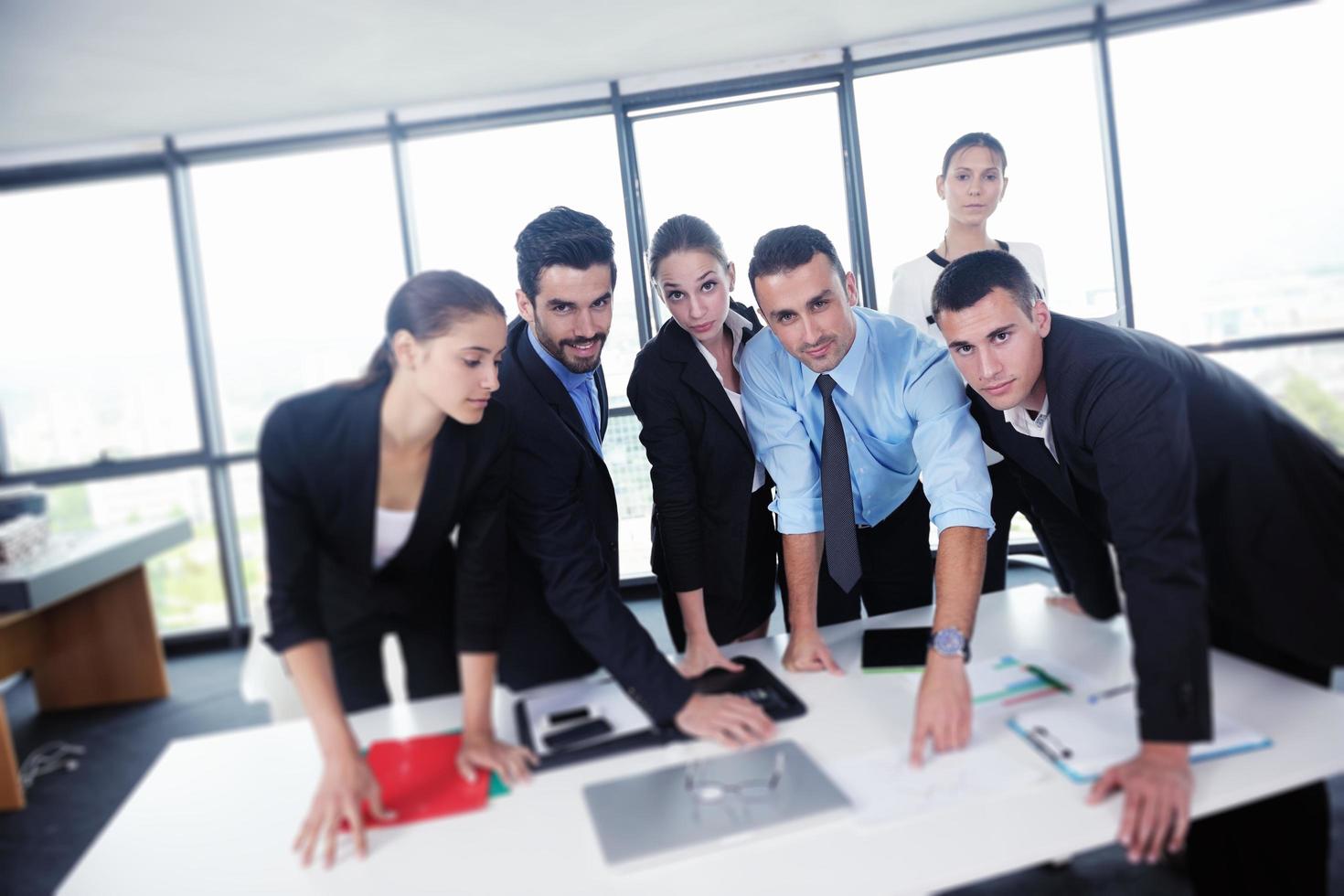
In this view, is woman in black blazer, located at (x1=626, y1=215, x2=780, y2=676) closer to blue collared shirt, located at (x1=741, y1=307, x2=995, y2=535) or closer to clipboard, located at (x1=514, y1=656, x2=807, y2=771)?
blue collared shirt, located at (x1=741, y1=307, x2=995, y2=535)

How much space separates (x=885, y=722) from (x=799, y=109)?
1058 mm

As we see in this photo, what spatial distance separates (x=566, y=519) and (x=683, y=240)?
2.21 ft

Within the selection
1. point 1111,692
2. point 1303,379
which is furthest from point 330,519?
point 1303,379

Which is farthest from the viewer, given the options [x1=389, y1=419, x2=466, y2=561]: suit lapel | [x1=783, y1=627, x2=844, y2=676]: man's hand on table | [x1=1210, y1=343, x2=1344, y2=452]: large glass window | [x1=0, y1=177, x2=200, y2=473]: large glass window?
[x1=783, y1=627, x2=844, y2=676]: man's hand on table

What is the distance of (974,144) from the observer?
130cm

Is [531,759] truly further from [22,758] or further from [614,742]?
[22,758]

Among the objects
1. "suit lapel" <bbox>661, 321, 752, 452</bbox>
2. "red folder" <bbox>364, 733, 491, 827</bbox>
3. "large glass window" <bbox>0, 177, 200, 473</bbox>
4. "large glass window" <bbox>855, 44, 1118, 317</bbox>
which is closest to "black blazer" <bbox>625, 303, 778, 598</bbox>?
"suit lapel" <bbox>661, 321, 752, 452</bbox>

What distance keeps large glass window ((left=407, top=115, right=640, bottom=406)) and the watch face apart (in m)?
0.74

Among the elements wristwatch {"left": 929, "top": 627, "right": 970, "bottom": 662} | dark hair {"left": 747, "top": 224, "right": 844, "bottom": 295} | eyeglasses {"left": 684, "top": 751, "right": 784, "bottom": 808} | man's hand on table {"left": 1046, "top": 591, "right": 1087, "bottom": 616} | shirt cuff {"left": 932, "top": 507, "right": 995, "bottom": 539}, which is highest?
dark hair {"left": 747, "top": 224, "right": 844, "bottom": 295}

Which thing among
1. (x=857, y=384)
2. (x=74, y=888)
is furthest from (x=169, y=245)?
(x=857, y=384)

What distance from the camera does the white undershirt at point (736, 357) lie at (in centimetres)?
176

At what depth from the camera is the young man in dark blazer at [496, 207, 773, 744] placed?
3.90 feet

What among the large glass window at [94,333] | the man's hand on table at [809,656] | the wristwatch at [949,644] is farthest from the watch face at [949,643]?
the large glass window at [94,333]

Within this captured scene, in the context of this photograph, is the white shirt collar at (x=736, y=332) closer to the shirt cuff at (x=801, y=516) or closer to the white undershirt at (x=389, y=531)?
the shirt cuff at (x=801, y=516)
